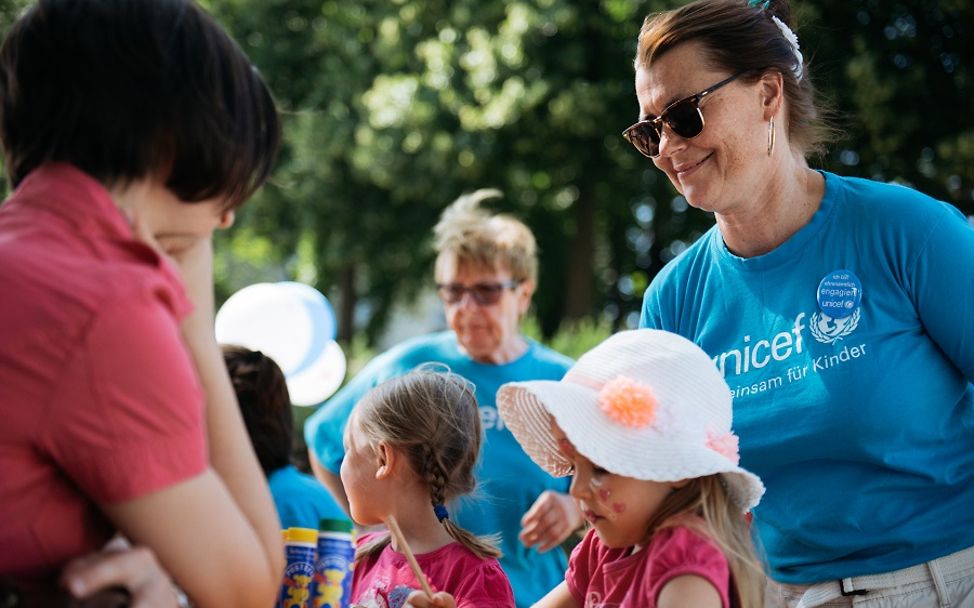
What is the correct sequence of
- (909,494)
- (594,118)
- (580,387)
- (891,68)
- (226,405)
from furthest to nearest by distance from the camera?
(594,118) → (891,68) → (909,494) → (580,387) → (226,405)

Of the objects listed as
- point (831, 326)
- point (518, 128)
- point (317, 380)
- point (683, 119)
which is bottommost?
point (317, 380)

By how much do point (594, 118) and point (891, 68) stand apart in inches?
166

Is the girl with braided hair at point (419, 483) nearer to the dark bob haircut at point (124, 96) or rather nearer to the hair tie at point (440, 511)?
the hair tie at point (440, 511)

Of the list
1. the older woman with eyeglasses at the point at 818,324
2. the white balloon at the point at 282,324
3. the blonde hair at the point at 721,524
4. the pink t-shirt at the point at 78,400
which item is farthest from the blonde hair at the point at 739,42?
the white balloon at the point at 282,324

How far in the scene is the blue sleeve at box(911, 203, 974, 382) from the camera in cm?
265

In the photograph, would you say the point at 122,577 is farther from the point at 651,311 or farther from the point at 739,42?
the point at 739,42

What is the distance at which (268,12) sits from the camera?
69.1 feet

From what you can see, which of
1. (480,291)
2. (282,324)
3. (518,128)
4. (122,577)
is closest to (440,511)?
(122,577)

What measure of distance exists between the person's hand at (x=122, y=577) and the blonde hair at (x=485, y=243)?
3.56 m

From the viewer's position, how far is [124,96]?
67.9 inches

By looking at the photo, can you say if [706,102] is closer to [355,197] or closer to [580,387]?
[580,387]

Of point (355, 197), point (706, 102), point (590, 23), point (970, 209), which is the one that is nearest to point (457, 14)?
point (590, 23)

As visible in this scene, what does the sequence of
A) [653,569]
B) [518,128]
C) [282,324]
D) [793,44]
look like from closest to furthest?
[653,569], [793,44], [282,324], [518,128]

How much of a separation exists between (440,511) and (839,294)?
1.25 m
